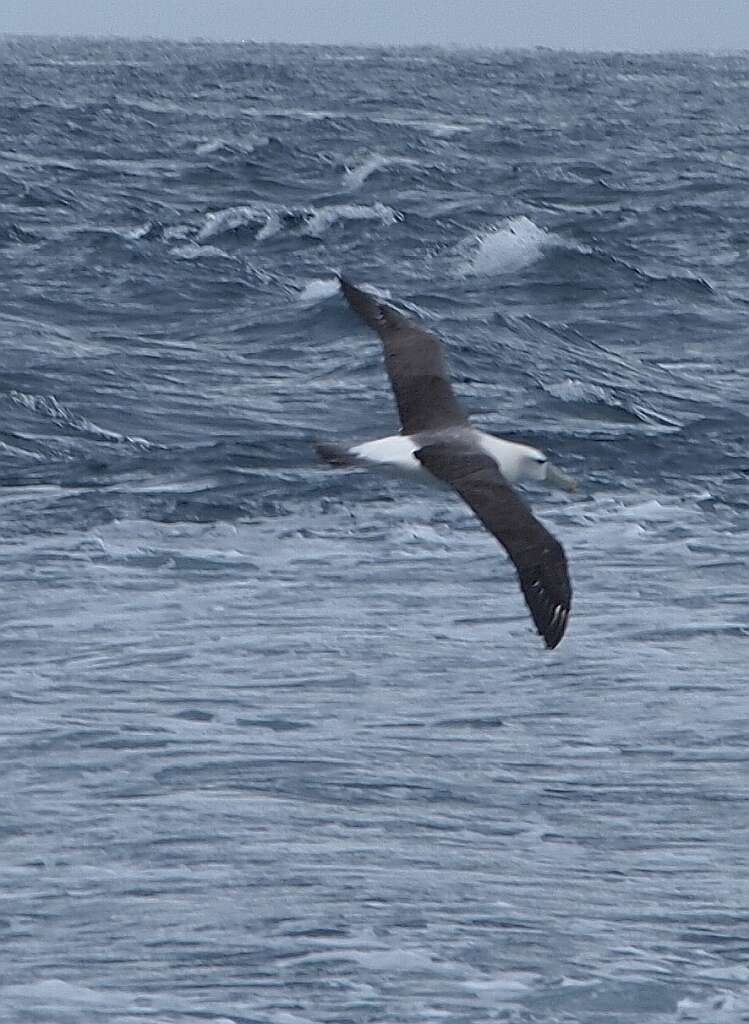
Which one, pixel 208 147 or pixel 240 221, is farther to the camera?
pixel 208 147

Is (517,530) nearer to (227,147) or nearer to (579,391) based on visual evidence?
(579,391)

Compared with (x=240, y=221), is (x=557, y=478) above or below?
above

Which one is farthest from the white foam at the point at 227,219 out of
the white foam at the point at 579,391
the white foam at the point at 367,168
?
the white foam at the point at 579,391

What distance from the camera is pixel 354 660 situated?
1046 centimetres

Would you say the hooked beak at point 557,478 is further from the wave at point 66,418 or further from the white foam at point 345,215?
the white foam at point 345,215

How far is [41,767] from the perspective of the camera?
900 centimetres

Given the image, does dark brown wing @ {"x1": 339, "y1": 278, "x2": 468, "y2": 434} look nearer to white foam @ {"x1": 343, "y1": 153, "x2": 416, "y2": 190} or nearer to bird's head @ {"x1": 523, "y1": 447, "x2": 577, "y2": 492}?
bird's head @ {"x1": 523, "y1": 447, "x2": 577, "y2": 492}

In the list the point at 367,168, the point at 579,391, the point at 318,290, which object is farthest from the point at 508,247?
the point at 367,168

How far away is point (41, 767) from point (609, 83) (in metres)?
69.7

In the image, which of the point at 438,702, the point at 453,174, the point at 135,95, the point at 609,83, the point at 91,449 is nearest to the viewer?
the point at 438,702

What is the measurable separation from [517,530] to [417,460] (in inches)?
37.4

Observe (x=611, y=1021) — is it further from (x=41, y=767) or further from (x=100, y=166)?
(x=100, y=166)

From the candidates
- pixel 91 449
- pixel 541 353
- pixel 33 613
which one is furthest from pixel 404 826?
pixel 541 353

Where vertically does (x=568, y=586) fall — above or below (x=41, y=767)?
above
